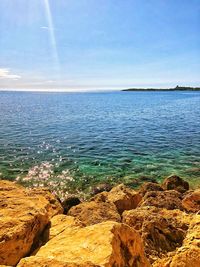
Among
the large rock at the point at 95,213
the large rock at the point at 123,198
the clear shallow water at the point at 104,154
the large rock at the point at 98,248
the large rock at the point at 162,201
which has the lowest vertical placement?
the clear shallow water at the point at 104,154

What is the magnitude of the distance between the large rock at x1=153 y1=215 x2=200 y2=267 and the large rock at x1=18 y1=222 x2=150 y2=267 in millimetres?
644

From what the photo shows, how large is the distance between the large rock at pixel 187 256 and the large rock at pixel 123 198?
23.8 feet

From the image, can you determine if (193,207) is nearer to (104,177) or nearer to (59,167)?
(104,177)

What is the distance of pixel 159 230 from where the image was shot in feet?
27.0

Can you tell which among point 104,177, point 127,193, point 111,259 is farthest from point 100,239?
point 104,177

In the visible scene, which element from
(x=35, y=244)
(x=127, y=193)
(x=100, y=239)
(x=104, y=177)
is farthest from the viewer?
(x=104, y=177)

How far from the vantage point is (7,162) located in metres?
28.0

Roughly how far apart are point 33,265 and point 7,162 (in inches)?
981

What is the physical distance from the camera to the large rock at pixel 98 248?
16.7 ft

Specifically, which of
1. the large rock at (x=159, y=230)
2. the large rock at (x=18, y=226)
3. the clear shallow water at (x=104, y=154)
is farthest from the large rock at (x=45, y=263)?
the clear shallow water at (x=104, y=154)

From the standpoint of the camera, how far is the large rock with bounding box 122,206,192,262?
25.5 ft

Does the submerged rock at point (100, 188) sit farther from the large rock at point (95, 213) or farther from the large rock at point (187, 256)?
the large rock at point (187, 256)

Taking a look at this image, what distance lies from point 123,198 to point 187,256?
8.43 metres

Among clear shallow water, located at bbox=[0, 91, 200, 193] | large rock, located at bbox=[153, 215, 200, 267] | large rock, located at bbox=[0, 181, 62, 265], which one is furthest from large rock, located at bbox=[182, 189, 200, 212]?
clear shallow water, located at bbox=[0, 91, 200, 193]
